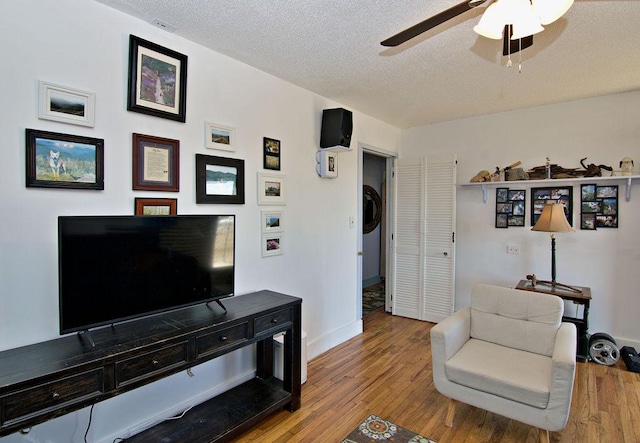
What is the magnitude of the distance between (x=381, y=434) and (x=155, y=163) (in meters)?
2.23

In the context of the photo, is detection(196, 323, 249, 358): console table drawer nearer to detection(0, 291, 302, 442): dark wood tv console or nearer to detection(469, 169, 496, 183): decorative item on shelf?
detection(0, 291, 302, 442): dark wood tv console

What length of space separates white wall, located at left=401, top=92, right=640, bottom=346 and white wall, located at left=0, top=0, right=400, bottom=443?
188 centimetres

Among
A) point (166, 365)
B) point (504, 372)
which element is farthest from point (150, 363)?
point (504, 372)

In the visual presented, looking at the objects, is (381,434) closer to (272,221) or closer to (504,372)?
(504,372)

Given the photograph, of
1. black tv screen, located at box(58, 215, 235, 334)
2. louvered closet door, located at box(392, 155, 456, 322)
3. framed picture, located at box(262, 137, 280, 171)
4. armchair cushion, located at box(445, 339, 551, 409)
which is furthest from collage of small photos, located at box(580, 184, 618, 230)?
black tv screen, located at box(58, 215, 235, 334)

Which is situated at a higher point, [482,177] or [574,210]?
[482,177]

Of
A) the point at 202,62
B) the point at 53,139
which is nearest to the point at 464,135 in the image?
the point at 202,62

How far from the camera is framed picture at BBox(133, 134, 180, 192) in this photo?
2012 mm

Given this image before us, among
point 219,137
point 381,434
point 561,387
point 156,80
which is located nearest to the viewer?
point 561,387

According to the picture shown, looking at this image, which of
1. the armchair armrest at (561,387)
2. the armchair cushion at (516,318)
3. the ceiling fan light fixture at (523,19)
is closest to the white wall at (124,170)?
the armchair cushion at (516,318)

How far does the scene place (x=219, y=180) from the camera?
245 centimetres

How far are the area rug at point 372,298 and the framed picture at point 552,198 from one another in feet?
7.65

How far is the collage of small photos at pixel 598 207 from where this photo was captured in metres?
3.36

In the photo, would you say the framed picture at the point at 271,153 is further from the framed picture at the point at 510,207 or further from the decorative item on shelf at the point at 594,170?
the decorative item on shelf at the point at 594,170
